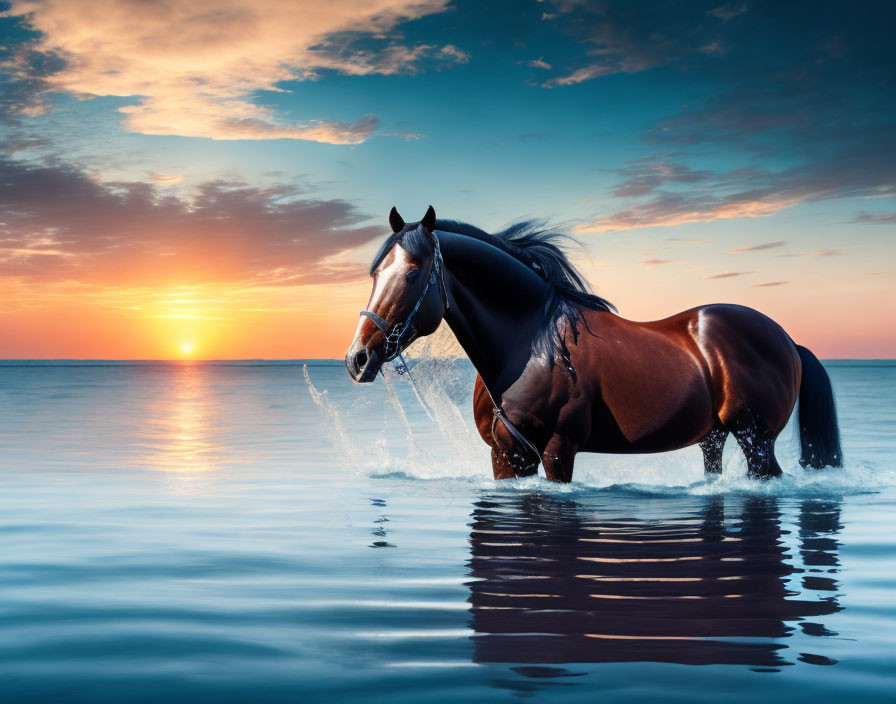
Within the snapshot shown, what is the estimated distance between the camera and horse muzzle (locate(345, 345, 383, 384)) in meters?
5.36

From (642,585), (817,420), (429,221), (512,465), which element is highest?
(429,221)

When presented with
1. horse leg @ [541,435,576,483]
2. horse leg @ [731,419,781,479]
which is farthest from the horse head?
horse leg @ [731,419,781,479]

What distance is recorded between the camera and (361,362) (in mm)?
5375

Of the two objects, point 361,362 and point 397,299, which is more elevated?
point 397,299

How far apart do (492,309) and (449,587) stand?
2507 millimetres

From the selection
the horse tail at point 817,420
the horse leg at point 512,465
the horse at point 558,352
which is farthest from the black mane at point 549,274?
the horse tail at point 817,420

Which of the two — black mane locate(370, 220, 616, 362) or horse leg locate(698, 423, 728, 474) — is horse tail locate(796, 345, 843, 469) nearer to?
horse leg locate(698, 423, 728, 474)

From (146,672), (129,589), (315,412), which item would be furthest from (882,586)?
(315,412)

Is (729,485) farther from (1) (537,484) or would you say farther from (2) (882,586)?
(2) (882,586)

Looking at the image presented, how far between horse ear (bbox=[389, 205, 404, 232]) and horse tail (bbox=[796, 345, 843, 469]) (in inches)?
155

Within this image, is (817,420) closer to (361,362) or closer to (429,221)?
(429,221)

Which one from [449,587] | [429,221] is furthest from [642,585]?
[429,221]

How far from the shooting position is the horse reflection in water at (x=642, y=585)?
2.95 meters

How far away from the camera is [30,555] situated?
491 cm
